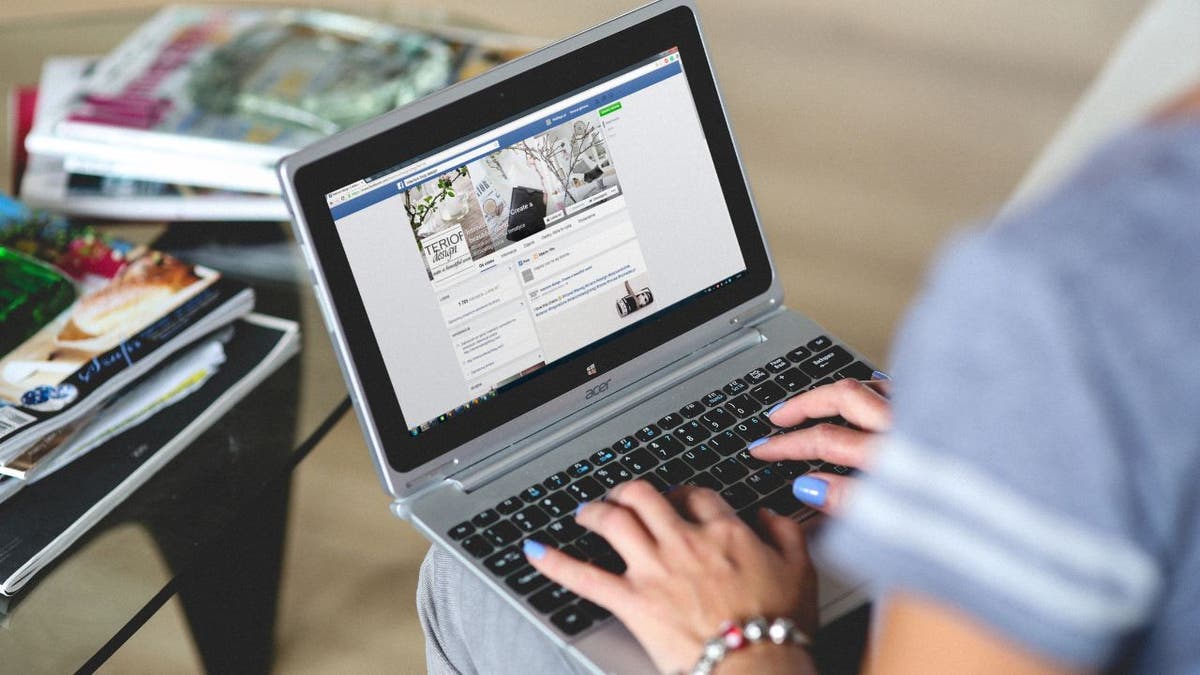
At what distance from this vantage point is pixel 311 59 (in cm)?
154

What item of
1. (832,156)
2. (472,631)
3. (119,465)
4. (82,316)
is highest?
(82,316)

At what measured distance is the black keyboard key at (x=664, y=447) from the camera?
101 cm

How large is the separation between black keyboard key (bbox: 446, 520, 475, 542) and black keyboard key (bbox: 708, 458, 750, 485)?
0.21 metres

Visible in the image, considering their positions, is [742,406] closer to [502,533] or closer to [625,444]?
[625,444]

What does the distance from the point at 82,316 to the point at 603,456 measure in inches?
20.9

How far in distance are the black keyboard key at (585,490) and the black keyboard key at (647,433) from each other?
2.7 inches

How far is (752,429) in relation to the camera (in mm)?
1032

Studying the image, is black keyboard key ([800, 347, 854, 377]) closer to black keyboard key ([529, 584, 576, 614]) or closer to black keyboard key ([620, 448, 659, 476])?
black keyboard key ([620, 448, 659, 476])

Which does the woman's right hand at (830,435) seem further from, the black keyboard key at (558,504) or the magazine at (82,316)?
the magazine at (82,316)

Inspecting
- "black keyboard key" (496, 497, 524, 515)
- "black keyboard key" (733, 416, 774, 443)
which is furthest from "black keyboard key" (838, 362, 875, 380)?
"black keyboard key" (496, 497, 524, 515)

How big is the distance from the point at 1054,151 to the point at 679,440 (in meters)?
1.67

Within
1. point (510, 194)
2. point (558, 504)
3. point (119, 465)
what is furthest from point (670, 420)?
point (119, 465)

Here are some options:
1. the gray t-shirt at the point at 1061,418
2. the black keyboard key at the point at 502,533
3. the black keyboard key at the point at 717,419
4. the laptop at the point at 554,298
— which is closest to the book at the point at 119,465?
the laptop at the point at 554,298

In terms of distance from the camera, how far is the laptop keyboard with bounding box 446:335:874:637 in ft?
2.97
